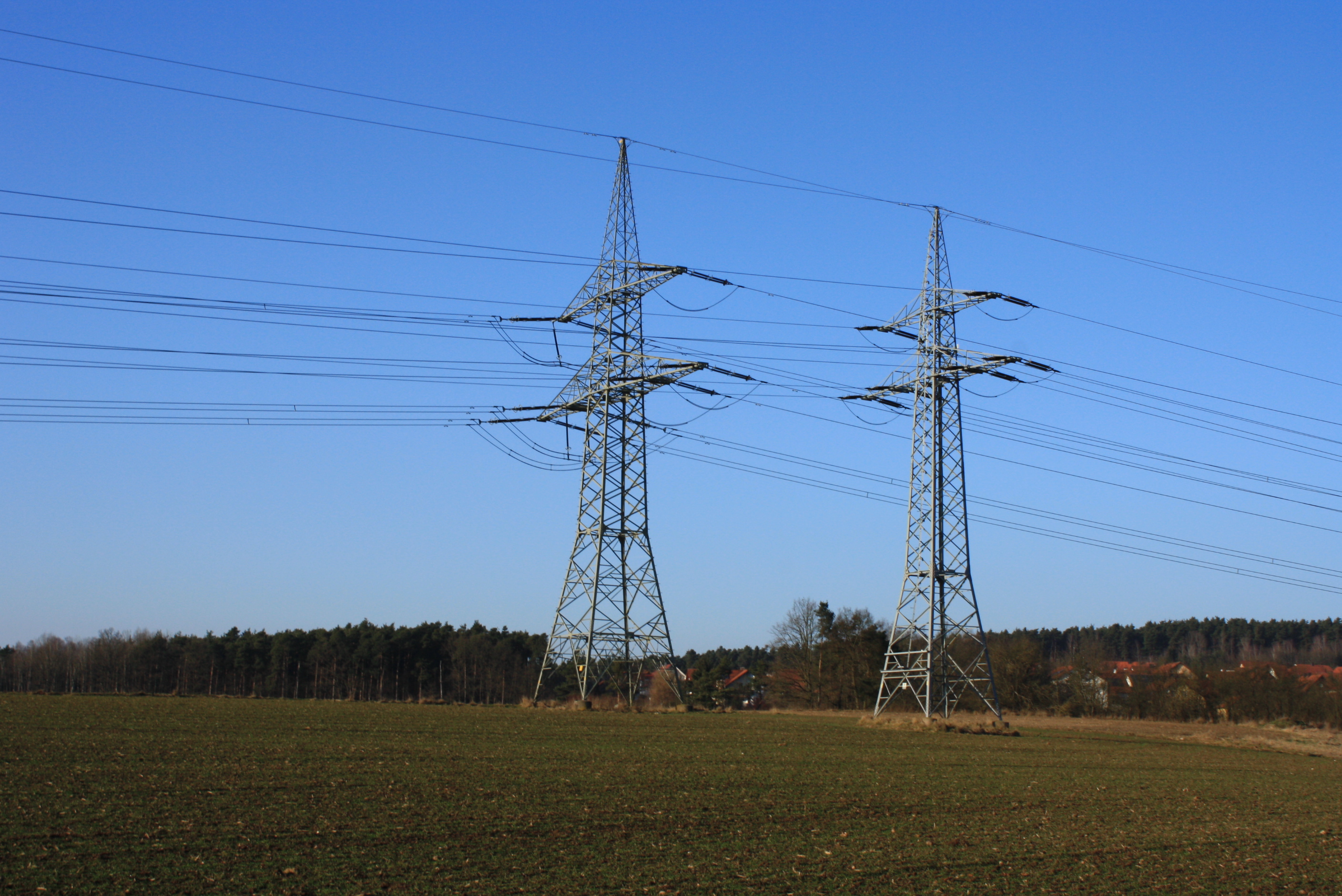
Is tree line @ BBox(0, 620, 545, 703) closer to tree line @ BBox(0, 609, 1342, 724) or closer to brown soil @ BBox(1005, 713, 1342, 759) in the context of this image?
tree line @ BBox(0, 609, 1342, 724)

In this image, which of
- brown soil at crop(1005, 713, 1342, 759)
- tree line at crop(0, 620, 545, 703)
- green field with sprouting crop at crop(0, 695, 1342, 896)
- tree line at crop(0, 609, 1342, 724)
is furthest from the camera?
tree line at crop(0, 620, 545, 703)

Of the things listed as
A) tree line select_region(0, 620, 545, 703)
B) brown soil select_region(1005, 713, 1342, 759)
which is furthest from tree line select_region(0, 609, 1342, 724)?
brown soil select_region(1005, 713, 1342, 759)

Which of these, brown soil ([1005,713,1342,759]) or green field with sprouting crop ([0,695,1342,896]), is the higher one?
green field with sprouting crop ([0,695,1342,896])

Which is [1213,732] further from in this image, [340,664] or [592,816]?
[340,664]

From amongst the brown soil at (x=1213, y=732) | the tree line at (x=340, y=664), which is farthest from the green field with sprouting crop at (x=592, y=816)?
the tree line at (x=340, y=664)

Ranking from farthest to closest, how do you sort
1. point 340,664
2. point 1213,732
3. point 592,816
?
point 340,664 < point 1213,732 < point 592,816

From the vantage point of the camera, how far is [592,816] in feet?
52.3

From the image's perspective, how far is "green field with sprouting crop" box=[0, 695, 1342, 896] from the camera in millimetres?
11844

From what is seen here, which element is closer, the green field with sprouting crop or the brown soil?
the green field with sprouting crop

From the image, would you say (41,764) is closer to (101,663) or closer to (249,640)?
(249,640)

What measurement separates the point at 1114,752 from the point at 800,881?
2677 cm

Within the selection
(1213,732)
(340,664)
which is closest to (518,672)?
(340,664)

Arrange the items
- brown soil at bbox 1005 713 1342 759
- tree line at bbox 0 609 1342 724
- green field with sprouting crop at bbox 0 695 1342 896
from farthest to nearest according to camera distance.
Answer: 1. tree line at bbox 0 609 1342 724
2. brown soil at bbox 1005 713 1342 759
3. green field with sprouting crop at bbox 0 695 1342 896

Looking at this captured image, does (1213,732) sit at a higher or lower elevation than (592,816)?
lower
